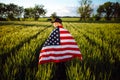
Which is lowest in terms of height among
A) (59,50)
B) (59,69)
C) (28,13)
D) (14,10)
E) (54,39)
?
(59,69)

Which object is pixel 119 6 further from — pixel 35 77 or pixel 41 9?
pixel 35 77

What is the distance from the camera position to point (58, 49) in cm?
343

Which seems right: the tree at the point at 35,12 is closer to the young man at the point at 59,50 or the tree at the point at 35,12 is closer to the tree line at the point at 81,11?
the tree line at the point at 81,11

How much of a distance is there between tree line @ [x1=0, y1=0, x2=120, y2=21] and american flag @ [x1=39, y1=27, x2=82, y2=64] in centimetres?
6633

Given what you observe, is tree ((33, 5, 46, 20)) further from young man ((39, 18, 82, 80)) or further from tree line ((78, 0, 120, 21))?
young man ((39, 18, 82, 80))

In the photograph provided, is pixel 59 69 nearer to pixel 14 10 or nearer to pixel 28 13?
pixel 28 13

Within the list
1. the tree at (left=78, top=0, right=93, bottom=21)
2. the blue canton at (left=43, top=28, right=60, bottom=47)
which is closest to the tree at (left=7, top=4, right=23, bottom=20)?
the tree at (left=78, top=0, right=93, bottom=21)

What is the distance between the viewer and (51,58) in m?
3.37

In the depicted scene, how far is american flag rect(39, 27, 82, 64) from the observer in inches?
133

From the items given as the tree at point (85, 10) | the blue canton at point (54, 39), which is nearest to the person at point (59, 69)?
the blue canton at point (54, 39)

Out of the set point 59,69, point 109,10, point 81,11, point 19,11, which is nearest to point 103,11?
point 109,10

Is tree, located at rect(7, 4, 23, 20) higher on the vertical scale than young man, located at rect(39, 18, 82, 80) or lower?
higher

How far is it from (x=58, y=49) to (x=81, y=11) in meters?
67.2

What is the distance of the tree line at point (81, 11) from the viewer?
69.5 meters
